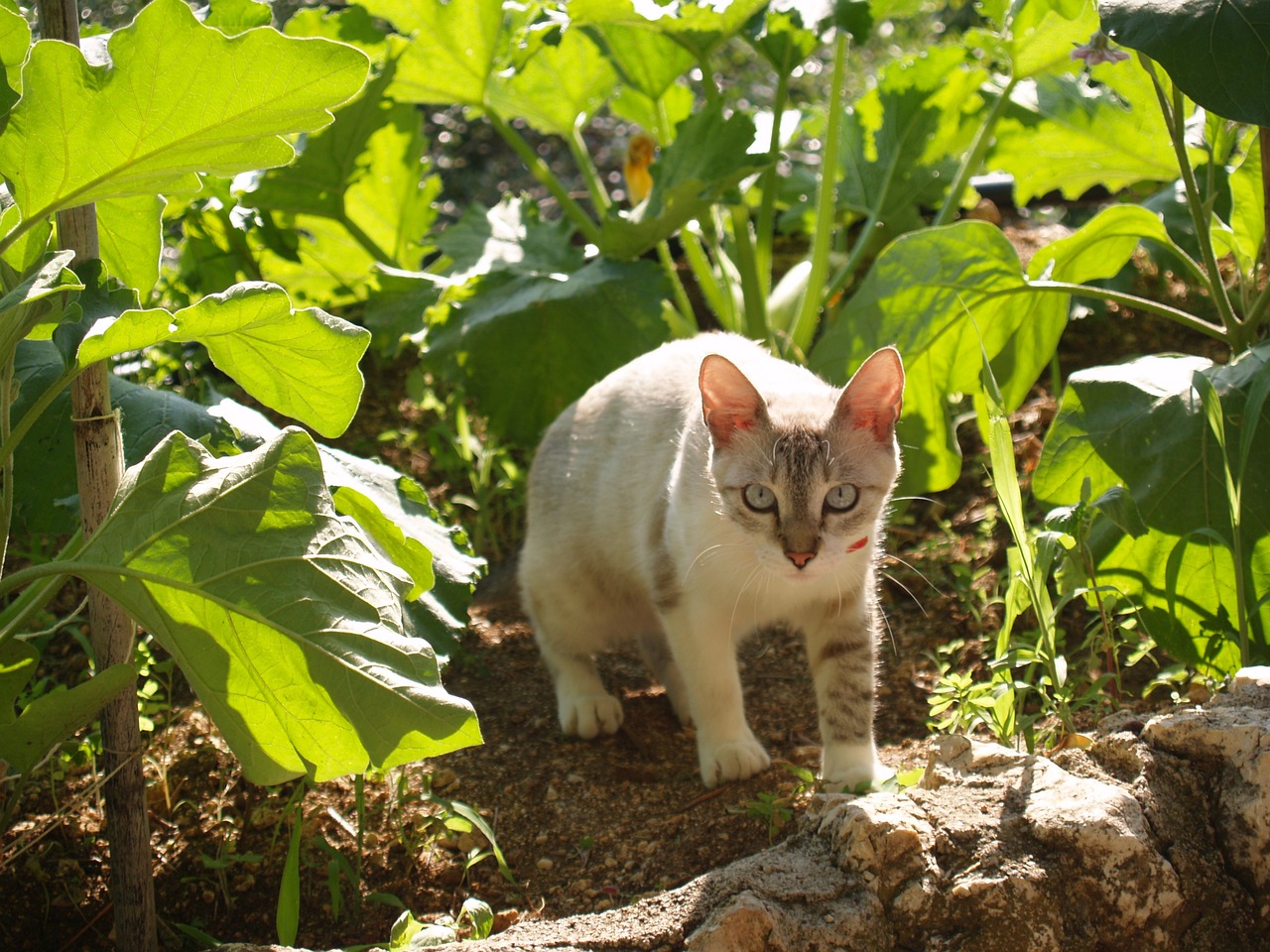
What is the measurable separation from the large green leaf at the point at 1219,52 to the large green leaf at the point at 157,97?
4.36ft

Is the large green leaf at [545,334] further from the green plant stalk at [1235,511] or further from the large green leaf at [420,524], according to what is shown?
Result: the green plant stalk at [1235,511]

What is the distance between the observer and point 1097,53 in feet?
8.13

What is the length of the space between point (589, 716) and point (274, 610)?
114 centimetres

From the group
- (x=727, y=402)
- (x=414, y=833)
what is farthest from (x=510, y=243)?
(x=414, y=833)

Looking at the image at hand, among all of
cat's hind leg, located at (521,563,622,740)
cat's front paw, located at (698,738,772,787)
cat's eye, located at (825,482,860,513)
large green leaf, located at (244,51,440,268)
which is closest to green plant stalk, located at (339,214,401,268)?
large green leaf, located at (244,51,440,268)

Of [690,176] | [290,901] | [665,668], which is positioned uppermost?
[690,176]

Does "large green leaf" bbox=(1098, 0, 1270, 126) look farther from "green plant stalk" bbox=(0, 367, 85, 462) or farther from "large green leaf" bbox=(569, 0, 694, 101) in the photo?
"green plant stalk" bbox=(0, 367, 85, 462)

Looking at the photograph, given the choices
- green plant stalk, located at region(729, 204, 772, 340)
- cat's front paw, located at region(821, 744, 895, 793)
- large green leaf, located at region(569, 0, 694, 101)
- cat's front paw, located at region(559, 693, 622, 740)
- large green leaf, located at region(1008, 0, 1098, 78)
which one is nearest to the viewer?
cat's front paw, located at region(821, 744, 895, 793)

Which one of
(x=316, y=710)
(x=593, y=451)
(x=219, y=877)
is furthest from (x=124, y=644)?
(x=593, y=451)

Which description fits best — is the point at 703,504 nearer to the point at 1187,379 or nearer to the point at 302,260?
the point at 1187,379

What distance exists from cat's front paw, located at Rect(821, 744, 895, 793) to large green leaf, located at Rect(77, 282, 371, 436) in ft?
3.51

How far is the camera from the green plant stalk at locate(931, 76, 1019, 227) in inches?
121

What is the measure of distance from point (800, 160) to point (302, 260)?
2176mm

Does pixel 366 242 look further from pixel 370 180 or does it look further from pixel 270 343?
pixel 270 343
